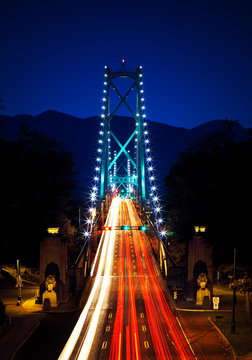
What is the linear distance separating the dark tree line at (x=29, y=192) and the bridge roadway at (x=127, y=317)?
6.07 m

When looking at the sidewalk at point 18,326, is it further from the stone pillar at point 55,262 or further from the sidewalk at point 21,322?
the stone pillar at point 55,262

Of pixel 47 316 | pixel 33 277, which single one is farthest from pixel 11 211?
pixel 33 277

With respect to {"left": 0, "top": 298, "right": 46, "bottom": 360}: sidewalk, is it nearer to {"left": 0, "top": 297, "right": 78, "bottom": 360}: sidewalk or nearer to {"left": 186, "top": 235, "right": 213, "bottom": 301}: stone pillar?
{"left": 0, "top": 297, "right": 78, "bottom": 360}: sidewalk

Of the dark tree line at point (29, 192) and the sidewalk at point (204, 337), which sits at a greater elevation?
the dark tree line at point (29, 192)

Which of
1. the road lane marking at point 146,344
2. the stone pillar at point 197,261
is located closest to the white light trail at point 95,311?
the road lane marking at point 146,344

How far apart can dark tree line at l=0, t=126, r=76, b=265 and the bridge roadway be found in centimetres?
607

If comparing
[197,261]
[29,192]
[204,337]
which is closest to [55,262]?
[197,261]

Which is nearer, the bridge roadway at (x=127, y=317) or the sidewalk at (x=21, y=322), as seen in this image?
the bridge roadway at (x=127, y=317)

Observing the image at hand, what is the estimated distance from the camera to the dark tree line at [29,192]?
2352 centimetres

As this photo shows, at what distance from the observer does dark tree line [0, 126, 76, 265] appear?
77.2ft

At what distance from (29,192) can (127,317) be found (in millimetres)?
17841

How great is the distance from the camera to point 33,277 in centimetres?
3422

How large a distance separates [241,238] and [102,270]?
1574 cm

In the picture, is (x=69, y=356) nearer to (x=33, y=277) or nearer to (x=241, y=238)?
(x=241, y=238)
